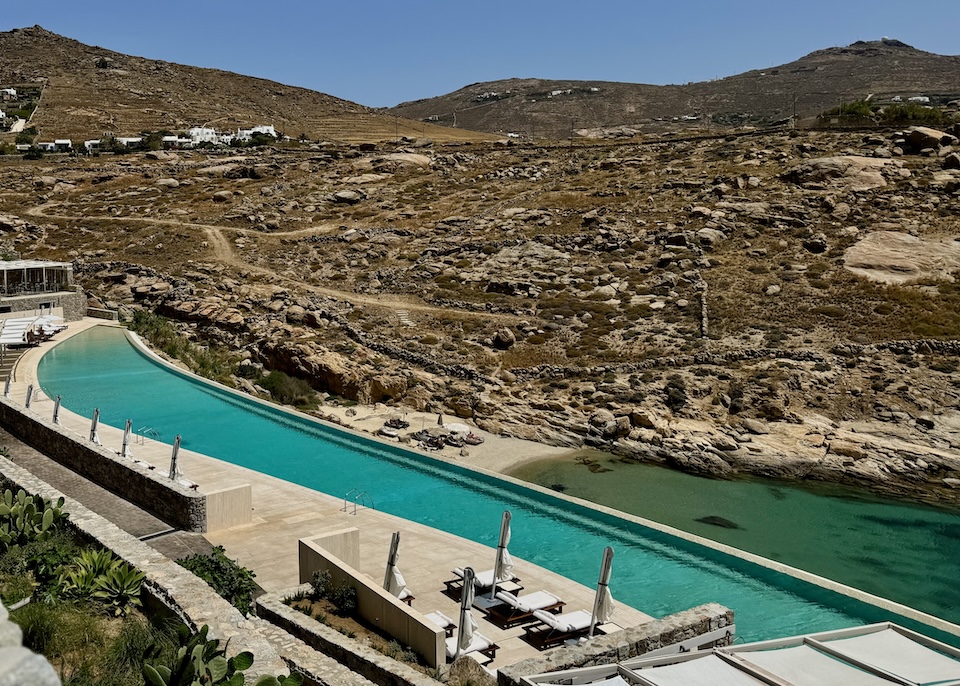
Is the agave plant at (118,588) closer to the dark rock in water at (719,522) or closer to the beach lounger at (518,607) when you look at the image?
the beach lounger at (518,607)

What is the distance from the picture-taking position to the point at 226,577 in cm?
936

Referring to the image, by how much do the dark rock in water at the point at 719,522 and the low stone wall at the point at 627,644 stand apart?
1132 cm

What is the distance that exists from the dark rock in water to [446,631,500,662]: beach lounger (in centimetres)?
1123

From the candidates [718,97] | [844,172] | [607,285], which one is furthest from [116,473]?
[718,97]

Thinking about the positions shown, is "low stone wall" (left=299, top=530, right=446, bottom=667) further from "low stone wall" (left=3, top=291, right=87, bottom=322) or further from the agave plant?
"low stone wall" (left=3, top=291, right=87, bottom=322)

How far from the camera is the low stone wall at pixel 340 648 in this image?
7.09 metres

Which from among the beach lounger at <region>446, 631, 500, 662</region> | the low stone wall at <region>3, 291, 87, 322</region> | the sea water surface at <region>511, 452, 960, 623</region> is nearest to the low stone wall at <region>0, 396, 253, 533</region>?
the beach lounger at <region>446, 631, 500, 662</region>

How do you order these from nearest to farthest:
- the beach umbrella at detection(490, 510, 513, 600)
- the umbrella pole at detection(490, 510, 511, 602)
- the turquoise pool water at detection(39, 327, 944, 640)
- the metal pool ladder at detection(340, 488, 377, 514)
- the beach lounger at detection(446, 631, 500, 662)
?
the beach lounger at detection(446, 631, 500, 662) → the umbrella pole at detection(490, 510, 511, 602) → the beach umbrella at detection(490, 510, 513, 600) → the turquoise pool water at detection(39, 327, 944, 640) → the metal pool ladder at detection(340, 488, 377, 514)

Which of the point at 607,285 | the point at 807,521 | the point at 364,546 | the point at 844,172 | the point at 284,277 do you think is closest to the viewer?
the point at 364,546

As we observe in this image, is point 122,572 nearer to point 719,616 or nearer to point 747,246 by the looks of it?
point 719,616

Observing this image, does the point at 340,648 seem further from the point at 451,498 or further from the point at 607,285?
the point at 607,285

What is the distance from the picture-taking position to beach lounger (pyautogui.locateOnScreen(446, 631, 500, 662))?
27.0 ft

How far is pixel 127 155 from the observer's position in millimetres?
59531

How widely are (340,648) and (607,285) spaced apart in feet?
91.5
